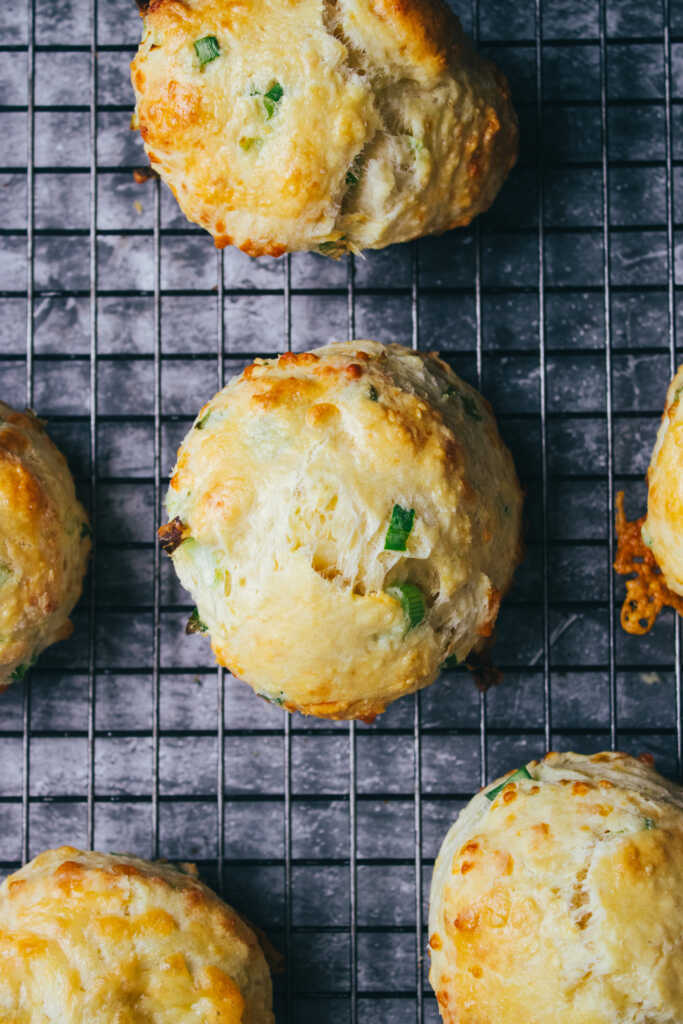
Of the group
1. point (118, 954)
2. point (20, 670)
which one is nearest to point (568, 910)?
point (118, 954)

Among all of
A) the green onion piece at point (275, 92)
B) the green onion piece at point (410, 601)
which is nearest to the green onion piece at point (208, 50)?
the green onion piece at point (275, 92)

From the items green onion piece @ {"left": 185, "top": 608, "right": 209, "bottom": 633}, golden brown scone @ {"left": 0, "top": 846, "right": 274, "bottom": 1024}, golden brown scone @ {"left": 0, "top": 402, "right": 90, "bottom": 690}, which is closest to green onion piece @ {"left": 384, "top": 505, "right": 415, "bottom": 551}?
green onion piece @ {"left": 185, "top": 608, "right": 209, "bottom": 633}

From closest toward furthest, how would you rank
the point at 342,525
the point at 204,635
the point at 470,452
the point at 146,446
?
1. the point at 342,525
2. the point at 470,452
3. the point at 204,635
4. the point at 146,446

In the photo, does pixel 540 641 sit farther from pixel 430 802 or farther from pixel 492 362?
pixel 492 362

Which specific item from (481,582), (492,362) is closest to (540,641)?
(481,582)

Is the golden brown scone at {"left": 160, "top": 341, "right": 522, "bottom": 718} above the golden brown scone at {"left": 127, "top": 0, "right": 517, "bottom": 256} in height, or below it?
below

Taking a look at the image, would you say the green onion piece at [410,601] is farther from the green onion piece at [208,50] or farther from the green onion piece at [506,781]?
the green onion piece at [208,50]

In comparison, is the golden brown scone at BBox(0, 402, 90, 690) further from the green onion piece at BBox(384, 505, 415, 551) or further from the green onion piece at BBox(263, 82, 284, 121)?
the green onion piece at BBox(263, 82, 284, 121)
